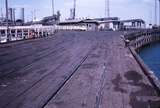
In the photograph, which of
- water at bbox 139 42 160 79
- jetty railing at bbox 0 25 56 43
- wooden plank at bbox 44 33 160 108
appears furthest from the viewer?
jetty railing at bbox 0 25 56 43

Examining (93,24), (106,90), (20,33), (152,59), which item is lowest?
(152,59)

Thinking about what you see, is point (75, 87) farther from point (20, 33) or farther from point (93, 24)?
point (93, 24)

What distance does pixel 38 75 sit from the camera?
15.9m

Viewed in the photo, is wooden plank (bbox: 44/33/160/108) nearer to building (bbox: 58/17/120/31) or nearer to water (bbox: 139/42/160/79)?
water (bbox: 139/42/160/79)

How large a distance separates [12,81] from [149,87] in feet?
18.9

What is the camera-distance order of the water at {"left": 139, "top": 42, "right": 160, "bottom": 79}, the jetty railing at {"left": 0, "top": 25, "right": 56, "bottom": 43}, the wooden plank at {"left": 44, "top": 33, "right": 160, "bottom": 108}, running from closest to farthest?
the wooden plank at {"left": 44, "top": 33, "right": 160, "bottom": 108}
the water at {"left": 139, "top": 42, "right": 160, "bottom": 79}
the jetty railing at {"left": 0, "top": 25, "right": 56, "bottom": 43}

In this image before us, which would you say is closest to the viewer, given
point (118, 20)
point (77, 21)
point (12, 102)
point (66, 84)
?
point (12, 102)

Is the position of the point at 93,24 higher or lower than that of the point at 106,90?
higher

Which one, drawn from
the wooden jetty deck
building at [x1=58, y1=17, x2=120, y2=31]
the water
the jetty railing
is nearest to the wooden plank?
the wooden jetty deck

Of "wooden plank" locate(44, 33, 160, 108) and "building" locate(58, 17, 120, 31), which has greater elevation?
"building" locate(58, 17, 120, 31)

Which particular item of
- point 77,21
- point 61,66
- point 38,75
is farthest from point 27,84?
point 77,21

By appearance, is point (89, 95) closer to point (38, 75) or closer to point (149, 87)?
point (149, 87)

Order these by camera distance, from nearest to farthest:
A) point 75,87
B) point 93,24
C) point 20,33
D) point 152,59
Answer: point 75,87
point 20,33
point 152,59
point 93,24

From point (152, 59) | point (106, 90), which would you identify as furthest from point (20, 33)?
point (106, 90)
